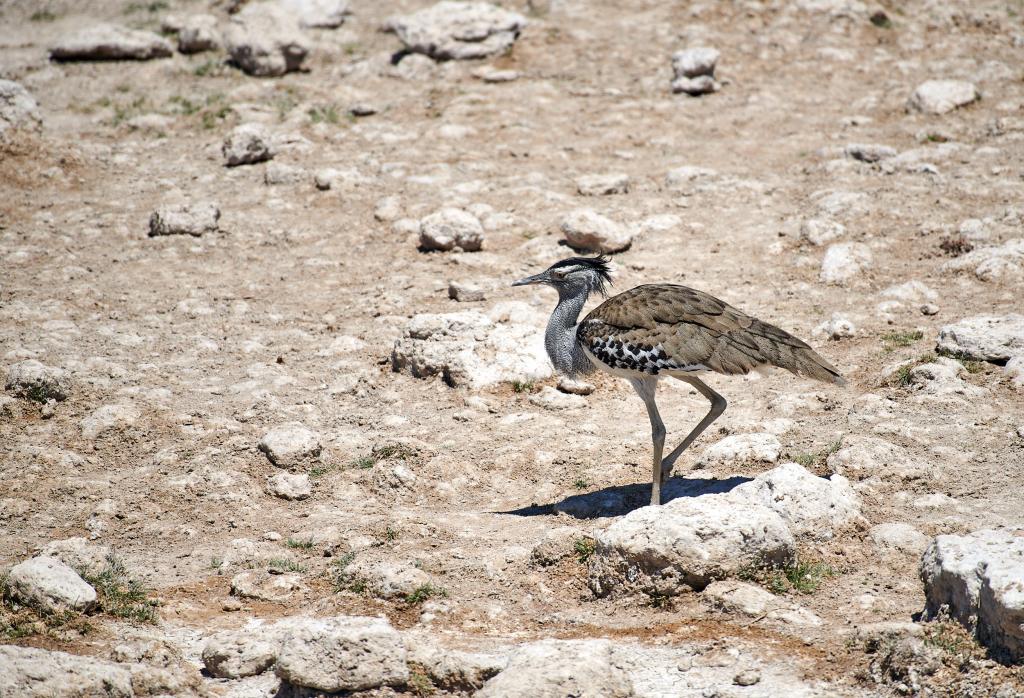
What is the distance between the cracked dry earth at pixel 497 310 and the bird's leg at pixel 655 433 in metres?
0.32

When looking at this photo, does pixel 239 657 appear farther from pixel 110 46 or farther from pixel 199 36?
pixel 110 46

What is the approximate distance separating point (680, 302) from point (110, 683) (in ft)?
13.5

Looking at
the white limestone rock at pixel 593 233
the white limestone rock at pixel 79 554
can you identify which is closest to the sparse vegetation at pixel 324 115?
the white limestone rock at pixel 593 233

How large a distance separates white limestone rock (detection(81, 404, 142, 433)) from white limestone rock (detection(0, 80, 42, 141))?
5819mm

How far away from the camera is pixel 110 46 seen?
601 inches

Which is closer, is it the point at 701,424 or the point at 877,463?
the point at 877,463

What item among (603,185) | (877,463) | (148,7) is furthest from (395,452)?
(148,7)

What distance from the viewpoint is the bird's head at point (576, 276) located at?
768 centimetres

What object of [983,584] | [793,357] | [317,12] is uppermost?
[317,12]

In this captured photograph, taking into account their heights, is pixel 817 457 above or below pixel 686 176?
below

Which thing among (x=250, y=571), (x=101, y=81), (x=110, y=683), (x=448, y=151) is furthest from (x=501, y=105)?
(x=110, y=683)

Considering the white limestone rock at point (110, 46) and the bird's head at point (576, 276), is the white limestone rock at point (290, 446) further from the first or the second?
the white limestone rock at point (110, 46)

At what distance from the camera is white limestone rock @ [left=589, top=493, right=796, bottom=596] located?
580 centimetres

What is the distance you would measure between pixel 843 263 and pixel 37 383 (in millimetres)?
7100
